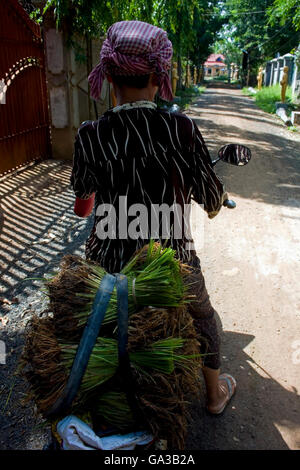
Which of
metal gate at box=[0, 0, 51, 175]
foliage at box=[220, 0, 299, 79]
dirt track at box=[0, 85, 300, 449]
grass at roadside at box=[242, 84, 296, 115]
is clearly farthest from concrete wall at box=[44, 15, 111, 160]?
foliage at box=[220, 0, 299, 79]

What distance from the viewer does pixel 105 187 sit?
1721 millimetres

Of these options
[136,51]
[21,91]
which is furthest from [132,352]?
[21,91]

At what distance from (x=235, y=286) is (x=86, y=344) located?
8.53 ft

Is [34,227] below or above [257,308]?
above

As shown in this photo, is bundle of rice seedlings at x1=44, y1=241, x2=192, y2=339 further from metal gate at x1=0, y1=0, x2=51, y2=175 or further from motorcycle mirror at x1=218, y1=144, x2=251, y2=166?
metal gate at x1=0, y1=0, x2=51, y2=175

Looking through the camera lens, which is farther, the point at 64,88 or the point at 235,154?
the point at 64,88

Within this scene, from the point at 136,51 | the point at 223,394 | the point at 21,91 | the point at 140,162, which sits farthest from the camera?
the point at 21,91

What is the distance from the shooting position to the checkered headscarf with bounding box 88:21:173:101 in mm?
1486

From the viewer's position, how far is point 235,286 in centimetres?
371

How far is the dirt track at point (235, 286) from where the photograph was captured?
7.48ft

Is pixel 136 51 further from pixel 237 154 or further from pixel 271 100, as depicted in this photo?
pixel 271 100

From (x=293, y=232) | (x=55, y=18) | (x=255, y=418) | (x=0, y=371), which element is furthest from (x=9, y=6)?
(x=255, y=418)

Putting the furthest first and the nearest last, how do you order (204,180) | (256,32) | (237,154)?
(256,32), (237,154), (204,180)

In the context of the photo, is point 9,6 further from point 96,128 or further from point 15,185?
point 96,128
